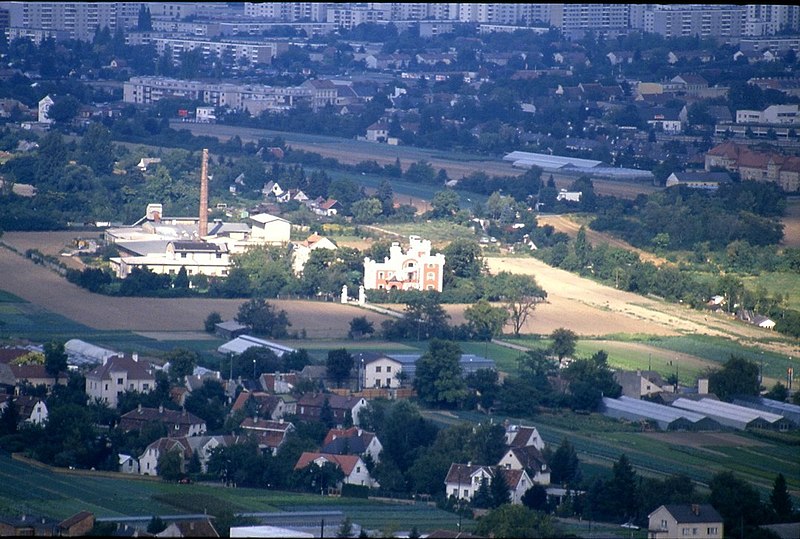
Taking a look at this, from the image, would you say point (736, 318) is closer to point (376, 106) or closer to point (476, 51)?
point (376, 106)

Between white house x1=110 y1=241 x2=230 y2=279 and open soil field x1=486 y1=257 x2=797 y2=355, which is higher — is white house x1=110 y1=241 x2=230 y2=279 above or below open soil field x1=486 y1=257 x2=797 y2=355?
above

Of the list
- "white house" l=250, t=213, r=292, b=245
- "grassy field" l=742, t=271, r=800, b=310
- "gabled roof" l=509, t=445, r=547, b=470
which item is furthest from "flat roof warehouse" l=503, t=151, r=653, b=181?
"gabled roof" l=509, t=445, r=547, b=470

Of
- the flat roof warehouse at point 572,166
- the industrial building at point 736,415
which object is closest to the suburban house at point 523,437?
the industrial building at point 736,415

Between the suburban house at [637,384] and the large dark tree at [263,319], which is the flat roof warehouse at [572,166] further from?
the suburban house at [637,384]

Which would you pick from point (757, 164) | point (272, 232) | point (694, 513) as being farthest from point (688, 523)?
point (757, 164)

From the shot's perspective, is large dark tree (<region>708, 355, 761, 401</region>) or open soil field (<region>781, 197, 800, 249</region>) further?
open soil field (<region>781, 197, 800, 249</region>)

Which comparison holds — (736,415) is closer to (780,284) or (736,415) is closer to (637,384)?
(637,384)

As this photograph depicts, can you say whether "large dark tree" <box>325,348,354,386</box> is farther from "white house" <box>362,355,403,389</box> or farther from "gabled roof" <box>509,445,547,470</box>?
"gabled roof" <box>509,445,547,470</box>

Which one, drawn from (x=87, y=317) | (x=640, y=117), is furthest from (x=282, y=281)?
(x=640, y=117)
